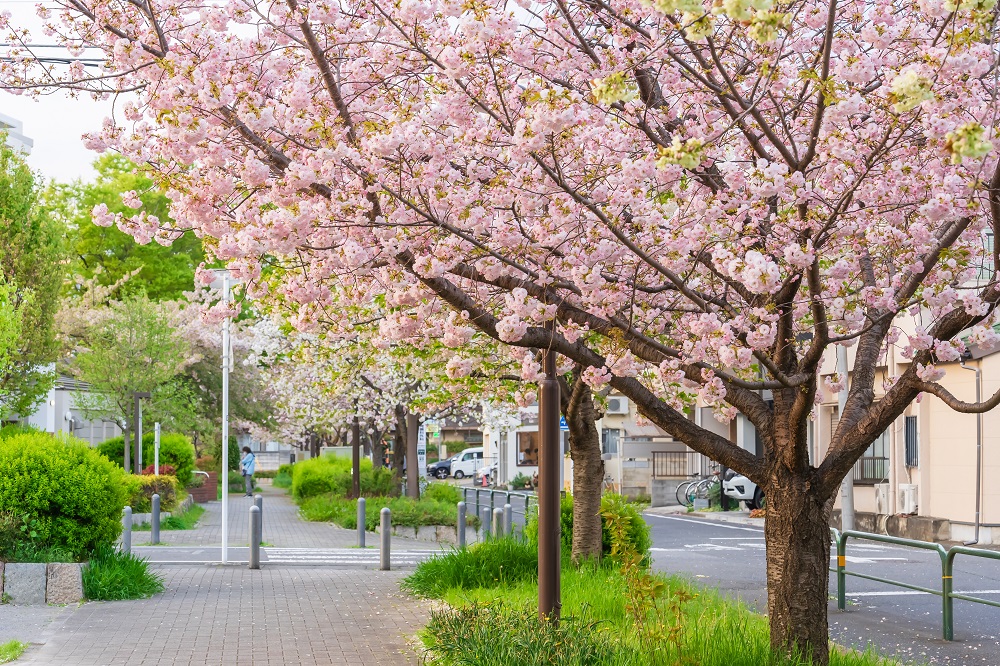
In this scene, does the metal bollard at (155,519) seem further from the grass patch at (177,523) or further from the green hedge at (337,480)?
the green hedge at (337,480)

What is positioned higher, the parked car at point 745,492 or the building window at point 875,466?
the building window at point 875,466

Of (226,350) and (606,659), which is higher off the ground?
(226,350)

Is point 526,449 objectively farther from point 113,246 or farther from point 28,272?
point 28,272

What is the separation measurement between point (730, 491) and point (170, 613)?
22714 mm

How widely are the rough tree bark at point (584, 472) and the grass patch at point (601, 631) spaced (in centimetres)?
107

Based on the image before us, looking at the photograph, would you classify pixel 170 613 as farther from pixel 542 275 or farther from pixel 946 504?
pixel 946 504

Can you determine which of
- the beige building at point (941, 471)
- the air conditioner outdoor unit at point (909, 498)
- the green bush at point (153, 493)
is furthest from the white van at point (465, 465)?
the air conditioner outdoor unit at point (909, 498)

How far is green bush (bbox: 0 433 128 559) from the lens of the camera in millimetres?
11250

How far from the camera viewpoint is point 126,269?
49.8m

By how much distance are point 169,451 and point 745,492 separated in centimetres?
1612

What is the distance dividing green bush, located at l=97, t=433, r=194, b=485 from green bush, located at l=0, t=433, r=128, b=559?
65.2ft

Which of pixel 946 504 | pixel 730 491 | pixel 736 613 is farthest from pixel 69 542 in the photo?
pixel 730 491

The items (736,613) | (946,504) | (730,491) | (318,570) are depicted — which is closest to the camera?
(736,613)

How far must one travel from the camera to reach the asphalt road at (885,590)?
10086 mm
